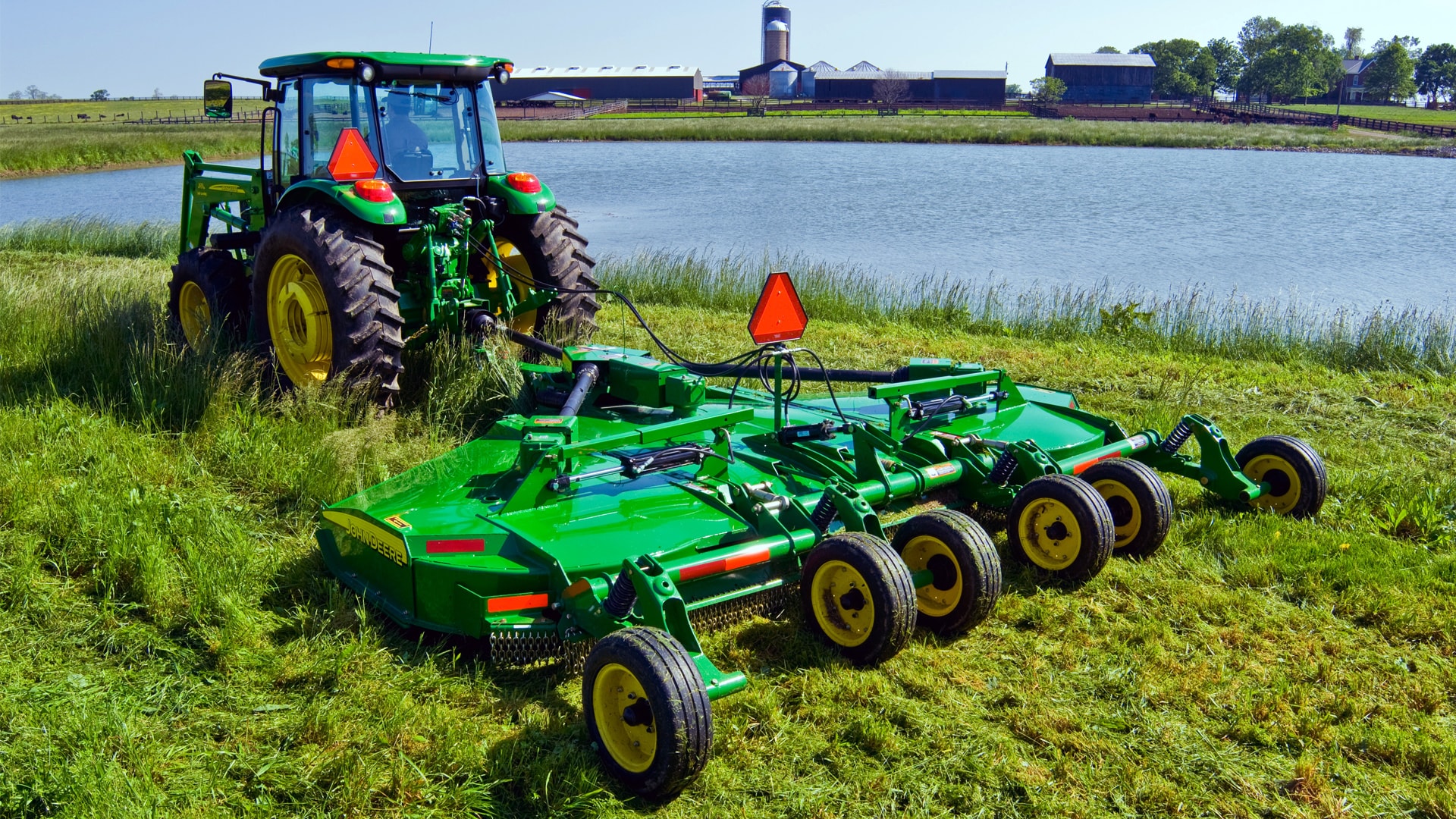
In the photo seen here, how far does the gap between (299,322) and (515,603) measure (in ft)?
13.5

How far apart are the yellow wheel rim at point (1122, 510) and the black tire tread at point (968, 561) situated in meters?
1.14

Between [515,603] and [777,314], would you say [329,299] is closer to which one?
[777,314]

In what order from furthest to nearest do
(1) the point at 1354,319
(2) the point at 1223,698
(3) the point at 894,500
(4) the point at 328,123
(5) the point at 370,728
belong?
(1) the point at 1354,319
(4) the point at 328,123
(3) the point at 894,500
(2) the point at 1223,698
(5) the point at 370,728

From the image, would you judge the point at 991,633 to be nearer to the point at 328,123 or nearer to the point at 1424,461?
the point at 1424,461

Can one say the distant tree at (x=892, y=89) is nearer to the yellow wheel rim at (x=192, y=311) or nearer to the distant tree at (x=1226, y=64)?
the distant tree at (x=1226, y=64)

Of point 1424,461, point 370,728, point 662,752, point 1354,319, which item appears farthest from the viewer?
point 1354,319

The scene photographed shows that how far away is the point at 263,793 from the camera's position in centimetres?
330

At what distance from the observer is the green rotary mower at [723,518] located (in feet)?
11.7

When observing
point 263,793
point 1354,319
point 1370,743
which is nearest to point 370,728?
point 263,793

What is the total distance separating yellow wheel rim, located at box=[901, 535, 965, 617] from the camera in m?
4.13

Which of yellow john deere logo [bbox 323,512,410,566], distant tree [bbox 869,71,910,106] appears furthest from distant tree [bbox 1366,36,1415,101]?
yellow john deere logo [bbox 323,512,410,566]

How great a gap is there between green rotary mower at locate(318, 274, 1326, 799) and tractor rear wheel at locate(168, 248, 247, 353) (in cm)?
290

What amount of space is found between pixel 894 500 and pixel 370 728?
248 centimetres

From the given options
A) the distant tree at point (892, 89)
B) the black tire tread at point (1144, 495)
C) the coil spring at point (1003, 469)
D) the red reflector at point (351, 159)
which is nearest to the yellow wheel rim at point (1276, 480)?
the black tire tread at point (1144, 495)
